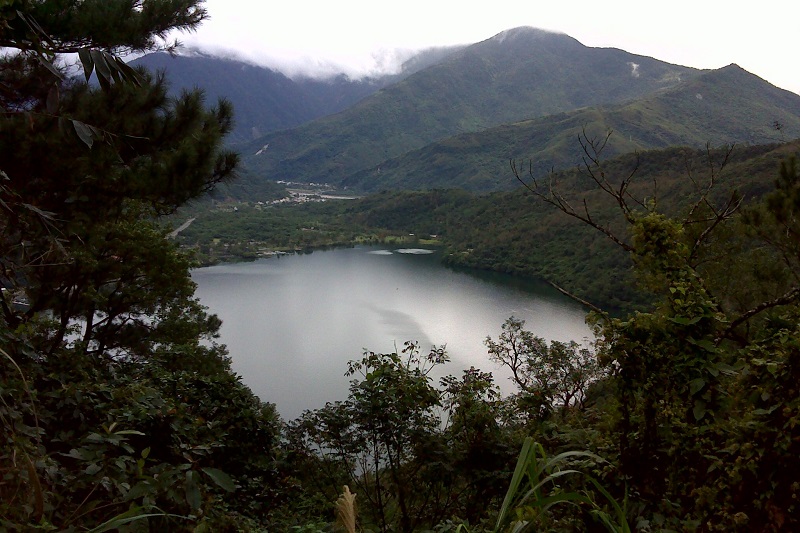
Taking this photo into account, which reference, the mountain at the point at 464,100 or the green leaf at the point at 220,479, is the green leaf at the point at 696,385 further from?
the mountain at the point at 464,100

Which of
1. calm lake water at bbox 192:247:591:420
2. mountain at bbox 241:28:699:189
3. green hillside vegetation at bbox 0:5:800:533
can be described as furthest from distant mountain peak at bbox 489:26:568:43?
green hillside vegetation at bbox 0:5:800:533

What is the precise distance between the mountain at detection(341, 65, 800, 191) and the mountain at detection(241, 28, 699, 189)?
66.1 ft

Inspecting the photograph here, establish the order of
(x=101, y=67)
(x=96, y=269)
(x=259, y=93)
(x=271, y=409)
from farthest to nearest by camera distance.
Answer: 1. (x=259, y=93)
2. (x=96, y=269)
3. (x=271, y=409)
4. (x=101, y=67)

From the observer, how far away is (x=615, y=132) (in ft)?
258

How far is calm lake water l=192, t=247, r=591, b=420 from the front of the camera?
16.4 meters

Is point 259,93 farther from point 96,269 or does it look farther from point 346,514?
point 346,514

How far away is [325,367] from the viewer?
55.7ft

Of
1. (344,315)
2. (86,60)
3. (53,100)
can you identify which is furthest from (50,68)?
(344,315)

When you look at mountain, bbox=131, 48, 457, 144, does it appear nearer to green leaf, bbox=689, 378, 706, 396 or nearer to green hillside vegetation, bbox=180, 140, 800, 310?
green hillside vegetation, bbox=180, 140, 800, 310

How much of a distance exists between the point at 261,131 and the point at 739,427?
170472 millimetres

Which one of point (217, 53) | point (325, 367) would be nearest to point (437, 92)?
point (217, 53)

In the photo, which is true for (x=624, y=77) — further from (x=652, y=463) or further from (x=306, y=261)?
(x=652, y=463)

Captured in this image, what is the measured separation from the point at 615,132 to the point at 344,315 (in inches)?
2726

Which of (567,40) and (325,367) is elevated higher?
(567,40)
